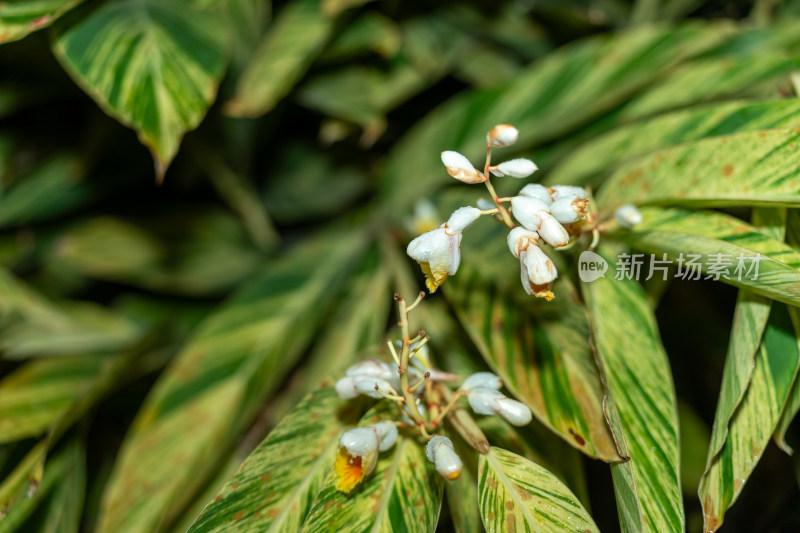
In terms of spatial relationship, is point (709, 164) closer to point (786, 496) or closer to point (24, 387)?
point (786, 496)

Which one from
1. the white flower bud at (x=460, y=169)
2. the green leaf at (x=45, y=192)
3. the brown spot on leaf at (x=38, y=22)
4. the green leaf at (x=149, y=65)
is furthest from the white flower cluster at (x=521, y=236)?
the green leaf at (x=45, y=192)

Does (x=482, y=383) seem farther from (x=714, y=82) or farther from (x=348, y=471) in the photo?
(x=714, y=82)

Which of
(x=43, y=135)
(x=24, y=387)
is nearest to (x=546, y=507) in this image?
(x=24, y=387)

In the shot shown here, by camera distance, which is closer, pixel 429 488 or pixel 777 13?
pixel 429 488

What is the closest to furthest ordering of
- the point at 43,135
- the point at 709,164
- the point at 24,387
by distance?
the point at 709,164 < the point at 24,387 < the point at 43,135

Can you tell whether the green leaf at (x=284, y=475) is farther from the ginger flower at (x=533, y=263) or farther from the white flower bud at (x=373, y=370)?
the ginger flower at (x=533, y=263)

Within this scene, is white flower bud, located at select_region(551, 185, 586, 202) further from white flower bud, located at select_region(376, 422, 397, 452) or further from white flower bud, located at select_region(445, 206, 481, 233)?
white flower bud, located at select_region(376, 422, 397, 452)
